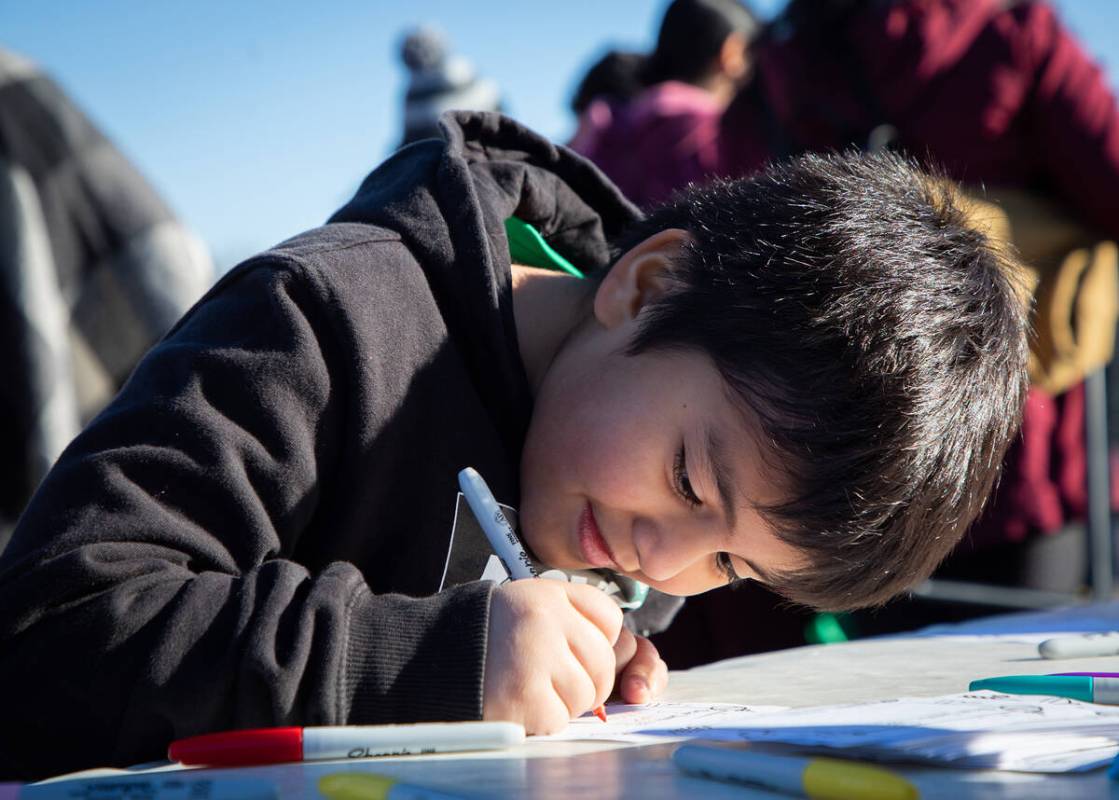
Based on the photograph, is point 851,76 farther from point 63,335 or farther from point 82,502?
point 82,502

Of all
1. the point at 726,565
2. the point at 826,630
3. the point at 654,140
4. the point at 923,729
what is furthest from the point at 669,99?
the point at 923,729

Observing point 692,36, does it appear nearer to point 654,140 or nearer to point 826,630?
point 654,140

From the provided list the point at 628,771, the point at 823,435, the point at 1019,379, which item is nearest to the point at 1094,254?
the point at 1019,379

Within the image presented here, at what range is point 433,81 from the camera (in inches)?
158

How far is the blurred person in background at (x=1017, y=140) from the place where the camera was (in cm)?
202

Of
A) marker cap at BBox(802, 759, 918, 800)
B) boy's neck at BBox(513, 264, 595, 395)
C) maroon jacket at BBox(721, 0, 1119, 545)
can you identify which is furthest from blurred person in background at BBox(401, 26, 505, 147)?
marker cap at BBox(802, 759, 918, 800)

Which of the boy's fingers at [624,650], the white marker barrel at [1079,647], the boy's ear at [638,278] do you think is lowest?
the white marker barrel at [1079,647]

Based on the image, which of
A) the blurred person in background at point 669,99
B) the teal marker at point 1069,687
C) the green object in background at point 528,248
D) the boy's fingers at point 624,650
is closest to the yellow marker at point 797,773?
the teal marker at point 1069,687

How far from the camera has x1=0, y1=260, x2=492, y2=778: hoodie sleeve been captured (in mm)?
771

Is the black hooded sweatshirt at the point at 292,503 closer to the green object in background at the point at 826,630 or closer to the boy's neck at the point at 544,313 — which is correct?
the boy's neck at the point at 544,313

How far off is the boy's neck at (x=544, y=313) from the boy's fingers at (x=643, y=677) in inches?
10.5

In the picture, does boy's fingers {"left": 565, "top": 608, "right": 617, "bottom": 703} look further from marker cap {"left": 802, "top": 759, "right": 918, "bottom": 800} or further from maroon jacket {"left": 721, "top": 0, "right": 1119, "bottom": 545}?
maroon jacket {"left": 721, "top": 0, "right": 1119, "bottom": 545}

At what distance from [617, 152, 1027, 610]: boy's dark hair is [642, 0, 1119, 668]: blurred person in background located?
3.13 ft

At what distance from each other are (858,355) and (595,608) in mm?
311
